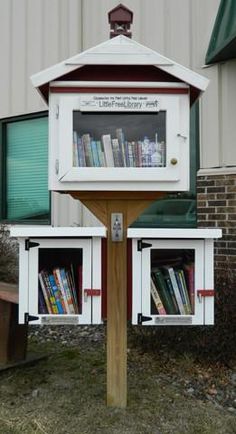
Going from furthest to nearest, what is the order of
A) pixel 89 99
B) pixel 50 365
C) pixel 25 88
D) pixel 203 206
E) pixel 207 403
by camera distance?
1. pixel 25 88
2. pixel 203 206
3. pixel 50 365
4. pixel 207 403
5. pixel 89 99

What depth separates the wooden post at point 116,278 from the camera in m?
3.39

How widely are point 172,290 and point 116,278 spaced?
1.33ft

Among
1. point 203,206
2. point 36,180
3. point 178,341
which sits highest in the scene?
point 36,180

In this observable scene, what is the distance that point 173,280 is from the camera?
3553 mm

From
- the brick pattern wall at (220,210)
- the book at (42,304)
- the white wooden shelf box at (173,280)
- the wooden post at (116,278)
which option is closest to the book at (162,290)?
the white wooden shelf box at (173,280)

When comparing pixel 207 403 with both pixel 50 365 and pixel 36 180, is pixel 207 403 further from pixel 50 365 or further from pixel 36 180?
pixel 36 180

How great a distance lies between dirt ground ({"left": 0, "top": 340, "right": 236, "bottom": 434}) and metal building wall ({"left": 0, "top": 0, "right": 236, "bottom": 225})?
2.37 m

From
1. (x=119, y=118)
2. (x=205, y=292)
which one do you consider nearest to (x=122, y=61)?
(x=119, y=118)

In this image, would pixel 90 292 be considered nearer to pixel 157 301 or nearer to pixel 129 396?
pixel 157 301

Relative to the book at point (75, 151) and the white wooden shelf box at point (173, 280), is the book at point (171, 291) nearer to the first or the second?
the white wooden shelf box at point (173, 280)

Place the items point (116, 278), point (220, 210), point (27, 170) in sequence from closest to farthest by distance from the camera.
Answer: point (116, 278), point (220, 210), point (27, 170)

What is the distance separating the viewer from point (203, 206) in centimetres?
585

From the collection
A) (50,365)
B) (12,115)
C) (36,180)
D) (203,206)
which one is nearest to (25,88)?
(12,115)

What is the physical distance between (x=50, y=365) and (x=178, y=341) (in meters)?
1.08
